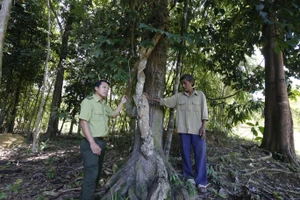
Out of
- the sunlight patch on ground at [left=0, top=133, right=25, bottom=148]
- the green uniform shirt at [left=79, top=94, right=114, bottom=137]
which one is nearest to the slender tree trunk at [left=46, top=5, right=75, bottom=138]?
the sunlight patch on ground at [left=0, top=133, right=25, bottom=148]

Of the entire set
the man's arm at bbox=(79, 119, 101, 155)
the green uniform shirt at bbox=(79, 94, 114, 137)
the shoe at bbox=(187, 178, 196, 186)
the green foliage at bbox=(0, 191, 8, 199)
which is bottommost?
the green foliage at bbox=(0, 191, 8, 199)

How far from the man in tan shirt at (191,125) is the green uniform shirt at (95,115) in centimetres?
87

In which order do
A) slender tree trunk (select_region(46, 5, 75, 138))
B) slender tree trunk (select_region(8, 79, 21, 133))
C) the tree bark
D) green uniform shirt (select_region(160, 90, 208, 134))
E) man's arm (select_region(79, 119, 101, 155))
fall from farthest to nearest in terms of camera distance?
slender tree trunk (select_region(8, 79, 21, 133)) < slender tree trunk (select_region(46, 5, 75, 138)) < green uniform shirt (select_region(160, 90, 208, 134)) < the tree bark < man's arm (select_region(79, 119, 101, 155))

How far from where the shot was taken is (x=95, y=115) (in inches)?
119

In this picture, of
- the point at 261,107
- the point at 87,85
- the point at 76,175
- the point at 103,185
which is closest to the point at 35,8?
the point at 87,85

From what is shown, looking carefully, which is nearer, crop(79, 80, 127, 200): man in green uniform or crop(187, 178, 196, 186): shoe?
crop(79, 80, 127, 200): man in green uniform

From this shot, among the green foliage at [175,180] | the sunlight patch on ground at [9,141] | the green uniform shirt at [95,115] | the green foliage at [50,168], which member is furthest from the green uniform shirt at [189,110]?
the sunlight patch on ground at [9,141]

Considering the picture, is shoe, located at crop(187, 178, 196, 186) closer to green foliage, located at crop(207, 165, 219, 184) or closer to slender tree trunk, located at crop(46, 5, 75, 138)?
green foliage, located at crop(207, 165, 219, 184)

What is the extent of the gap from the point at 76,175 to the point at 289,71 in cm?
608

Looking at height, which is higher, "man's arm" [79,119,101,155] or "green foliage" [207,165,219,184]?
"man's arm" [79,119,101,155]

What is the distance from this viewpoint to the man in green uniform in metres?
2.86

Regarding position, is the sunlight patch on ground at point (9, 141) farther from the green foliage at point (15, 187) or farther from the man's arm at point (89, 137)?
the man's arm at point (89, 137)

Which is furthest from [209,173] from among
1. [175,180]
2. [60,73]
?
[60,73]

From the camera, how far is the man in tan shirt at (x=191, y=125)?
3.53m
